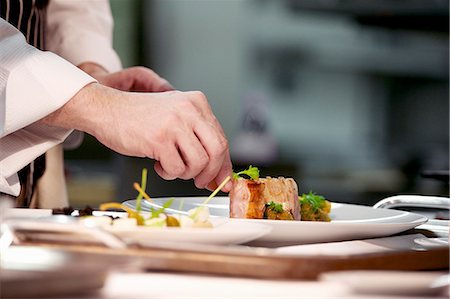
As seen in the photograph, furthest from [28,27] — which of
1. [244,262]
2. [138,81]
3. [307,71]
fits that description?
[307,71]

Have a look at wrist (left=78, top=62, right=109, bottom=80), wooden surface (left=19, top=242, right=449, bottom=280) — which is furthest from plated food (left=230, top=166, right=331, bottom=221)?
wrist (left=78, top=62, right=109, bottom=80)

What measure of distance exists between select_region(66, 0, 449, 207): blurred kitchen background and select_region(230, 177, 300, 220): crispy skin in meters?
4.51

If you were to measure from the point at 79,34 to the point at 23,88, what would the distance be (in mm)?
861

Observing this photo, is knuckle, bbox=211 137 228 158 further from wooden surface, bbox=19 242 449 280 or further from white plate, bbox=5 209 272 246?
wooden surface, bbox=19 242 449 280

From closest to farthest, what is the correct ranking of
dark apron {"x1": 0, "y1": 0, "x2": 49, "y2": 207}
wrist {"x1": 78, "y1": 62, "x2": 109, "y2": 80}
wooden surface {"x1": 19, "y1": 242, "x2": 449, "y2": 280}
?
wooden surface {"x1": 19, "y1": 242, "x2": 449, "y2": 280}, dark apron {"x1": 0, "y1": 0, "x2": 49, "y2": 207}, wrist {"x1": 78, "y1": 62, "x2": 109, "y2": 80}

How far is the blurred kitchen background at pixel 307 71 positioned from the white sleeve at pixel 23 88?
4468mm

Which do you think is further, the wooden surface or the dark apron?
the dark apron

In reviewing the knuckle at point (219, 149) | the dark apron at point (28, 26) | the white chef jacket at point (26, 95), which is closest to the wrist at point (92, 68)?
the dark apron at point (28, 26)

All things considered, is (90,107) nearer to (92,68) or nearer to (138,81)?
(138,81)

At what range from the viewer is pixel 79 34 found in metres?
1.99

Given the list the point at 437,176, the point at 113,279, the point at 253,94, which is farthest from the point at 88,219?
the point at 253,94

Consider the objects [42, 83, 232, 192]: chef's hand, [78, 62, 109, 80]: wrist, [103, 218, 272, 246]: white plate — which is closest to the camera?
[103, 218, 272, 246]: white plate

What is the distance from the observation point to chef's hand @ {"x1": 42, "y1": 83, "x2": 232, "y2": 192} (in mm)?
1044

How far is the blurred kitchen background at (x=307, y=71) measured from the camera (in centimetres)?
578
